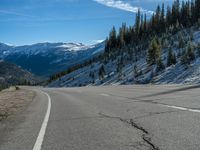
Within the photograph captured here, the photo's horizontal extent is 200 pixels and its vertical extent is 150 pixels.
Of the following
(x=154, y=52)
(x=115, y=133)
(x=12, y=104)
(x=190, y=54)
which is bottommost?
(x=12, y=104)

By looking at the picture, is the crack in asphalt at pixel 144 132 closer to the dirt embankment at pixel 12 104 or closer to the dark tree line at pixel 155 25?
the dirt embankment at pixel 12 104

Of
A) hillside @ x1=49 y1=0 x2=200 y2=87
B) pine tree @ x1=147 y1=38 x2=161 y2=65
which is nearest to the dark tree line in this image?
hillside @ x1=49 y1=0 x2=200 y2=87

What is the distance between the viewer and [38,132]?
28.9 ft

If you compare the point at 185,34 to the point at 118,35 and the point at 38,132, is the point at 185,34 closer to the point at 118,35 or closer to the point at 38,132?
the point at 118,35

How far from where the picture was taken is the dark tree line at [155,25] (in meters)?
122

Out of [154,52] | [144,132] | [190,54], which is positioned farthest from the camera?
[154,52]

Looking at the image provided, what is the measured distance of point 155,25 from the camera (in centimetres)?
13500

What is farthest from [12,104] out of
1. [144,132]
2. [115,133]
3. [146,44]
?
[146,44]

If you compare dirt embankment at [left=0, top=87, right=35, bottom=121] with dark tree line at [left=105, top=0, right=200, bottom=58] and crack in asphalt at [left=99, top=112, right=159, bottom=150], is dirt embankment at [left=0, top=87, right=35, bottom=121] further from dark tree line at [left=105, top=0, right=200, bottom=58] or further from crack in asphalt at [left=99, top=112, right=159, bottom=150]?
dark tree line at [left=105, top=0, right=200, bottom=58]

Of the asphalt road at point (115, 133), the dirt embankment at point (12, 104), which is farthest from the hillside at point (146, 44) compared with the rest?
the asphalt road at point (115, 133)

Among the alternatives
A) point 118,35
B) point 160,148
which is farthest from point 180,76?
point 118,35

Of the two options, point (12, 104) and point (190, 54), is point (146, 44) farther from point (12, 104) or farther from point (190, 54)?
point (12, 104)

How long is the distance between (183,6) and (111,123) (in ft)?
412

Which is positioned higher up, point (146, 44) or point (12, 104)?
point (146, 44)
